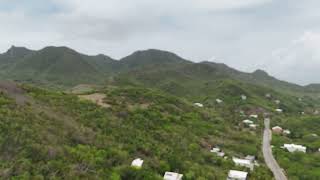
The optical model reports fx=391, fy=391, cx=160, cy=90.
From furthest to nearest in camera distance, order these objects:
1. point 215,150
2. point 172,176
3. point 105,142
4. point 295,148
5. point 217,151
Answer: point 295,148 < point 215,150 < point 217,151 < point 105,142 < point 172,176

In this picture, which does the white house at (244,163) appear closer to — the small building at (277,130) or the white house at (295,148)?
the white house at (295,148)

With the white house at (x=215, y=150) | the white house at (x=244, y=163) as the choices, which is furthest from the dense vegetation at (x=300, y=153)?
the white house at (x=215, y=150)

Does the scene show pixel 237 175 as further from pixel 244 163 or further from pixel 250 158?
pixel 250 158

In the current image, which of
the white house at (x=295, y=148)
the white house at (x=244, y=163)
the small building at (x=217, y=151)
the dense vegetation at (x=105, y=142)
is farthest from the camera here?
the white house at (x=295, y=148)

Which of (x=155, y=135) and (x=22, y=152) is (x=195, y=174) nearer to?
(x=155, y=135)

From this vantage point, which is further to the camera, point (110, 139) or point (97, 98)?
point (97, 98)

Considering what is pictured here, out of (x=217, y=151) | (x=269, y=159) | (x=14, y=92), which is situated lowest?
(x=269, y=159)

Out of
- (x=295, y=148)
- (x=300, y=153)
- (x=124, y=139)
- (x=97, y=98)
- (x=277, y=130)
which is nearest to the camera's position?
(x=124, y=139)

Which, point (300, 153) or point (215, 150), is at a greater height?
point (300, 153)

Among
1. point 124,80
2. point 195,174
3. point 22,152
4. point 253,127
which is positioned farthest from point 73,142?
point 124,80

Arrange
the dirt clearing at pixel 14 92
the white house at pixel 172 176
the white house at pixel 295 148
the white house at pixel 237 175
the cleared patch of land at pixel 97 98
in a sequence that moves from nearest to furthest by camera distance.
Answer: the white house at pixel 172 176 → the white house at pixel 237 175 → the dirt clearing at pixel 14 92 → the cleared patch of land at pixel 97 98 → the white house at pixel 295 148

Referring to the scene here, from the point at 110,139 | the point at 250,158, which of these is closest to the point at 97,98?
the point at 110,139
